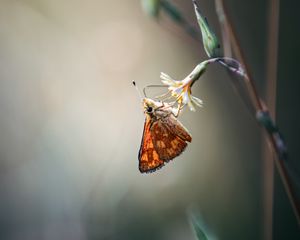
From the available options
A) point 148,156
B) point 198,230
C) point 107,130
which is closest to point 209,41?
point 198,230

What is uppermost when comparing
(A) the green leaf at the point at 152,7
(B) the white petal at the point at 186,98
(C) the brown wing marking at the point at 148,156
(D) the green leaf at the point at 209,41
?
(A) the green leaf at the point at 152,7

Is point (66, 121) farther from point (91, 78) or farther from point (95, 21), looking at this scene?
point (95, 21)

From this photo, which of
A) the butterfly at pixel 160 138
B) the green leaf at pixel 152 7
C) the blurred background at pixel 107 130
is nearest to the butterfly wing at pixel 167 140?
the butterfly at pixel 160 138

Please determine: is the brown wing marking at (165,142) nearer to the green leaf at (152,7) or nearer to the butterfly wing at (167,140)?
the butterfly wing at (167,140)

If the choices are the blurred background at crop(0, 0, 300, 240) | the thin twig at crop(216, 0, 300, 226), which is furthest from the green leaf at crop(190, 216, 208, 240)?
the blurred background at crop(0, 0, 300, 240)

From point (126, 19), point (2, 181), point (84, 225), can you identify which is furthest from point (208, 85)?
point (2, 181)

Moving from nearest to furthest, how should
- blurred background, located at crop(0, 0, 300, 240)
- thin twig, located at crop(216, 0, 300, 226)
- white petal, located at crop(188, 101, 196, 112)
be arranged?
thin twig, located at crop(216, 0, 300, 226), white petal, located at crop(188, 101, 196, 112), blurred background, located at crop(0, 0, 300, 240)

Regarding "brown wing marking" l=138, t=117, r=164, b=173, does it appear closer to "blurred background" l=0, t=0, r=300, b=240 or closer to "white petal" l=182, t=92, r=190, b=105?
"white petal" l=182, t=92, r=190, b=105

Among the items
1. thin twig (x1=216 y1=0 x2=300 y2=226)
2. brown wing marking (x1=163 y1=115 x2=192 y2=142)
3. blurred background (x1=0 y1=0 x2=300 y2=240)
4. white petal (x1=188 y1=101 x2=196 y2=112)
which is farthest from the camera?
blurred background (x1=0 y1=0 x2=300 y2=240)
